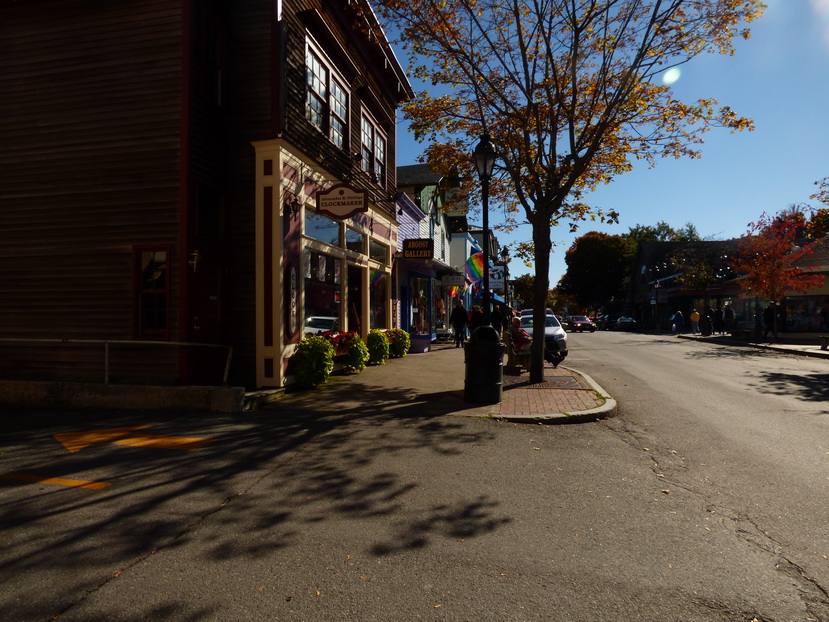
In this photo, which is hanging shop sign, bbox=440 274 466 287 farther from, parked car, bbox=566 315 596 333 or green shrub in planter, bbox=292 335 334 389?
parked car, bbox=566 315 596 333

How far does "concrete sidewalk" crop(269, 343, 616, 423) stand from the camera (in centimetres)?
786

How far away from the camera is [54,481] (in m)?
4.87

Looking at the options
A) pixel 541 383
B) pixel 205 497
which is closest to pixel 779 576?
pixel 205 497

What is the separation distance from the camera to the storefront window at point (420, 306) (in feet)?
69.5

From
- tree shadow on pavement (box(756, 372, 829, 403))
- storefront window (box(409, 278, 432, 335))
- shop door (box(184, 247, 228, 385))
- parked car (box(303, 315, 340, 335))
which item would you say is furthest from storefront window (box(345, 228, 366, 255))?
tree shadow on pavement (box(756, 372, 829, 403))

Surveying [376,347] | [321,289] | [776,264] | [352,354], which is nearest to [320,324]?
[321,289]

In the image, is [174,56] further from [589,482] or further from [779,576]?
[779,576]

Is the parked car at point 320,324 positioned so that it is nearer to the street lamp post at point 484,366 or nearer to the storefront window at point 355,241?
the storefront window at point 355,241

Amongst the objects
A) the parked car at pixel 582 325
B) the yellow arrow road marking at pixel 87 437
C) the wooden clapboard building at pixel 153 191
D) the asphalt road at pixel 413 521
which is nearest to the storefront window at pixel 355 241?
the wooden clapboard building at pixel 153 191

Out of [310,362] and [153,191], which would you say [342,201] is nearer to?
[310,362]

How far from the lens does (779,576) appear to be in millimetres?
3156

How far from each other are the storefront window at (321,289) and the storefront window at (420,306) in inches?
313

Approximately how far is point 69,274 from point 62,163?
2.03 metres

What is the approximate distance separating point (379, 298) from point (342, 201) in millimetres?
5634
